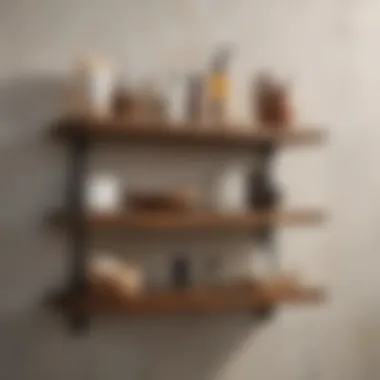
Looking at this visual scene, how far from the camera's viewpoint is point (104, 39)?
2324 mm

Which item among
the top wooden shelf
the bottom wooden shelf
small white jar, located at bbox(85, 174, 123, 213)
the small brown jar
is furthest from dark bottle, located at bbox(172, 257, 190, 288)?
the small brown jar

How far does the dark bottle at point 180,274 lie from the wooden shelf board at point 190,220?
0.34 ft

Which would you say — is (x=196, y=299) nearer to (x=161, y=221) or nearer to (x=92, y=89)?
(x=161, y=221)

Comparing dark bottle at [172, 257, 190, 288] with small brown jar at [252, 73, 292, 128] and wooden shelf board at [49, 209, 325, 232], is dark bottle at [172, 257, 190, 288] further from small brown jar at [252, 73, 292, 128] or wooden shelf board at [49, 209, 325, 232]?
small brown jar at [252, 73, 292, 128]

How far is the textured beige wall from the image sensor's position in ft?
7.32

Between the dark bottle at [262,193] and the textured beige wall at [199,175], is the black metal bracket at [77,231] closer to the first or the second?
the textured beige wall at [199,175]

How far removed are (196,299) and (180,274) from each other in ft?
0.46

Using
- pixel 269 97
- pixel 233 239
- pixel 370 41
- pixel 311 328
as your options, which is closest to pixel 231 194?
pixel 233 239

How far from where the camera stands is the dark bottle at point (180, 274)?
2.35m

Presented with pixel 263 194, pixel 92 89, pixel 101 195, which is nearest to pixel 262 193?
pixel 263 194

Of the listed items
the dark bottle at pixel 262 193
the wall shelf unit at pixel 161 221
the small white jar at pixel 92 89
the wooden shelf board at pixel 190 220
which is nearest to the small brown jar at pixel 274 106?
the wall shelf unit at pixel 161 221

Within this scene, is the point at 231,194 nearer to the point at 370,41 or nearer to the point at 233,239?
the point at 233,239

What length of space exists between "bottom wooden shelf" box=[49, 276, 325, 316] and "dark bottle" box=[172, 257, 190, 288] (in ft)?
0.11

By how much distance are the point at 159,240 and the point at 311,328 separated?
58cm
